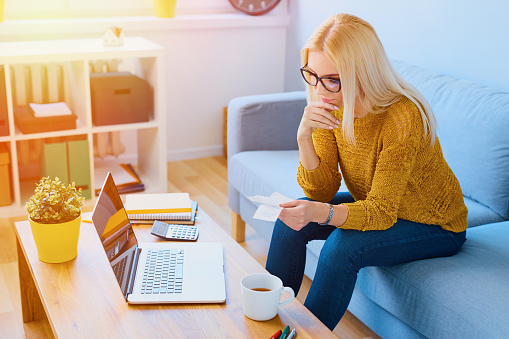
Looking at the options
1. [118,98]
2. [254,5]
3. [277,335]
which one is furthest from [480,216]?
[254,5]

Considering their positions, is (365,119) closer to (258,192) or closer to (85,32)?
(258,192)

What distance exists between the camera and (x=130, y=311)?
1.38 metres

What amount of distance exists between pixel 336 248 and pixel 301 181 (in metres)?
0.30

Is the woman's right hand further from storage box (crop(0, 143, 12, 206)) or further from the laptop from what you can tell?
storage box (crop(0, 143, 12, 206))

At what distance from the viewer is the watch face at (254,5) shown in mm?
3541

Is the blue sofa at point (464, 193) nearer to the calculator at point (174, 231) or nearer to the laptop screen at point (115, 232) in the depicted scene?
the calculator at point (174, 231)

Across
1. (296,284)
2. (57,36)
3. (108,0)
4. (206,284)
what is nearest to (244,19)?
(108,0)

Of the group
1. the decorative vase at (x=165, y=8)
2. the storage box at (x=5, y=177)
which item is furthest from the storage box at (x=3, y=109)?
the decorative vase at (x=165, y=8)

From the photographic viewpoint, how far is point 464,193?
Result: 2.09m

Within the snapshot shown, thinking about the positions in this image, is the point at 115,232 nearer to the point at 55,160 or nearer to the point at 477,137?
the point at 477,137

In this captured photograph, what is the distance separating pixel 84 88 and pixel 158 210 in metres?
1.14

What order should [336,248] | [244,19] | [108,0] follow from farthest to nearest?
[244,19]
[108,0]
[336,248]

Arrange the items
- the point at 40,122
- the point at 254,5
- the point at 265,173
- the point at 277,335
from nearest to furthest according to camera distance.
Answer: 1. the point at 277,335
2. the point at 265,173
3. the point at 40,122
4. the point at 254,5

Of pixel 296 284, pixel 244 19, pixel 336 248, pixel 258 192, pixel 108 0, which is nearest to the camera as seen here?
pixel 336 248
